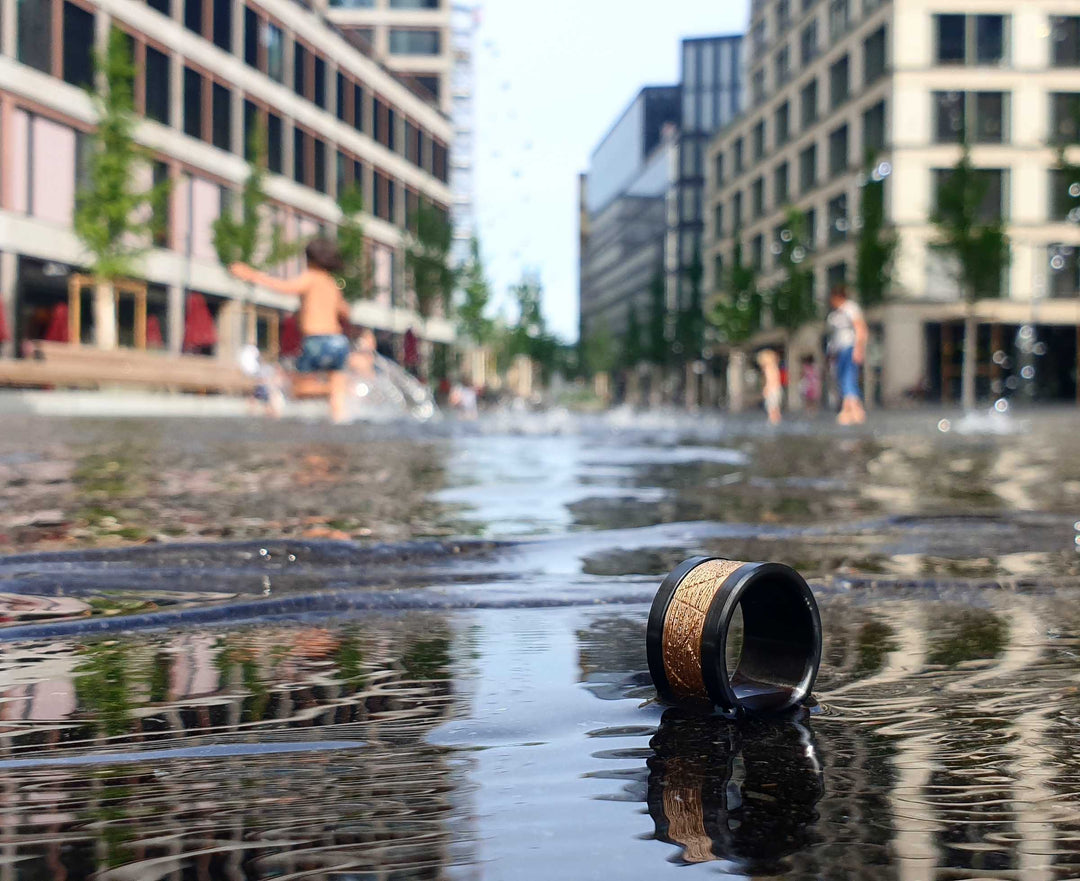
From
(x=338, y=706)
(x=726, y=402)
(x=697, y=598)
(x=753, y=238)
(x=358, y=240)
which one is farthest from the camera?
(x=726, y=402)

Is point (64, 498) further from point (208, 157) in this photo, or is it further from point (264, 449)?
point (208, 157)

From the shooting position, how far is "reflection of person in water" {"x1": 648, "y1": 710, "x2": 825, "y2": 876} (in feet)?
4.15

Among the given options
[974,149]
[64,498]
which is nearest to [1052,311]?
[974,149]

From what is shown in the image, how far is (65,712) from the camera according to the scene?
184cm

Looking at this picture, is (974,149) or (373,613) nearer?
(373,613)

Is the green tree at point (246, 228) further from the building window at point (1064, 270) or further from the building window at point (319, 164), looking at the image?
the building window at point (1064, 270)

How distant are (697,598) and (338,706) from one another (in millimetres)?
543

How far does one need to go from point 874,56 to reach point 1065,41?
734 centimetres

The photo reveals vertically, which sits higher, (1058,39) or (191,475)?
(1058,39)

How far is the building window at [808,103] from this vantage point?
6281cm

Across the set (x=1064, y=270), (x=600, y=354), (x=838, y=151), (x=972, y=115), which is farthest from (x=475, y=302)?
(x=600, y=354)

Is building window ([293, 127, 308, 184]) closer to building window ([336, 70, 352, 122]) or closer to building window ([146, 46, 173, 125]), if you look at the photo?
building window ([336, 70, 352, 122])

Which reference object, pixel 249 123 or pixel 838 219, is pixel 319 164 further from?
pixel 838 219

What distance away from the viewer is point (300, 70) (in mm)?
50719
